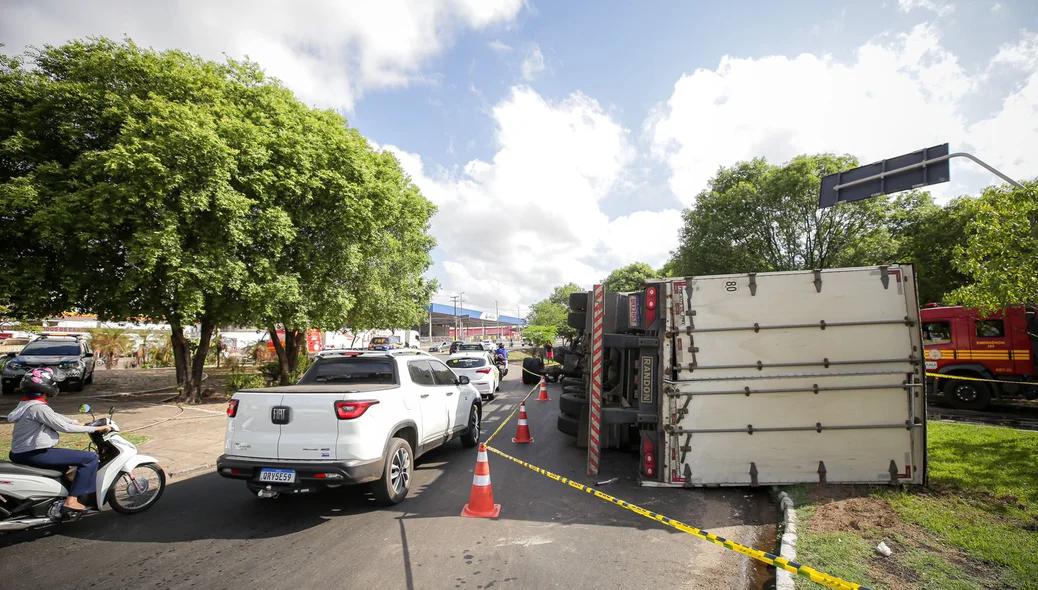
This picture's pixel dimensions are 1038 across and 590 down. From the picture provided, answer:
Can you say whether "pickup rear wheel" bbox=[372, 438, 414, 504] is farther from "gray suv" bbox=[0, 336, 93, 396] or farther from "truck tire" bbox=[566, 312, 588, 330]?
"gray suv" bbox=[0, 336, 93, 396]

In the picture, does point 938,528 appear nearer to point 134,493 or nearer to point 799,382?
point 799,382

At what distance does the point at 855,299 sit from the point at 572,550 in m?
4.29

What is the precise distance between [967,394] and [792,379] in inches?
400

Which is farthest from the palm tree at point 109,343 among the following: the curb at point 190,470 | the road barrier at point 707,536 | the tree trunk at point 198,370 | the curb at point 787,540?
the curb at point 787,540

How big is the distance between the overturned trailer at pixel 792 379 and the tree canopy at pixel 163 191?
34.2 ft

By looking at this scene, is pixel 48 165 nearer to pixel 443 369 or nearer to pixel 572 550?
pixel 443 369

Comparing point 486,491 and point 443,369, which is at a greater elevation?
point 443,369

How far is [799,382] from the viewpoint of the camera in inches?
219

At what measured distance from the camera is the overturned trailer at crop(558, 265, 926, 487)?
216 inches

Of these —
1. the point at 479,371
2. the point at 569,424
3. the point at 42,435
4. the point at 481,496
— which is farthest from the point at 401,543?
the point at 479,371

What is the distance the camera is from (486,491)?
5.20 metres

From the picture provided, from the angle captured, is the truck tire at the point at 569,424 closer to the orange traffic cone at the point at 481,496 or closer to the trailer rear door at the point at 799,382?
the trailer rear door at the point at 799,382

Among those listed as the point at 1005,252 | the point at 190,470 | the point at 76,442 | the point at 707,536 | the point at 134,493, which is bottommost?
the point at 190,470

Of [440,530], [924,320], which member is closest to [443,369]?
[440,530]
